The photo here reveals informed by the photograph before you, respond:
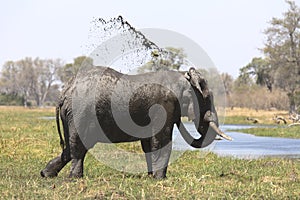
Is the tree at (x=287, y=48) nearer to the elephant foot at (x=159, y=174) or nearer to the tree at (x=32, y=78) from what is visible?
the elephant foot at (x=159, y=174)

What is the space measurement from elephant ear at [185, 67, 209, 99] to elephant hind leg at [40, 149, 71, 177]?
2.30 meters

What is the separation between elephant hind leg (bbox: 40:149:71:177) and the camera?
8859 millimetres

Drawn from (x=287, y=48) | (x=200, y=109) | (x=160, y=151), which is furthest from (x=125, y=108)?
(x=287, y=48)

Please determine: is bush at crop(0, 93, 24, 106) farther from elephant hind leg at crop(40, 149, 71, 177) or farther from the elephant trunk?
the elephant trunk

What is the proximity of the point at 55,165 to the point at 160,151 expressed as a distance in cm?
172

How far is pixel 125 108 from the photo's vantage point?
28.1 ft

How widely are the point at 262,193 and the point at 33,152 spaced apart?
7.80m

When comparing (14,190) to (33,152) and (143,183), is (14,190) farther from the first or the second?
(33,152)

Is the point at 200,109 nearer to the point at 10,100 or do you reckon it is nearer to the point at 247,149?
the point at 247,149

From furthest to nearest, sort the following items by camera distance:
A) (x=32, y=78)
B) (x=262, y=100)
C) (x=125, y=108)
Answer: (x=32, y=78), (x=262, y=100), (x=125, y=108)

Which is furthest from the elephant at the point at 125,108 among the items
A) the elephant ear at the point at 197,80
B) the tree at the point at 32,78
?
the tree at the point at 32,78

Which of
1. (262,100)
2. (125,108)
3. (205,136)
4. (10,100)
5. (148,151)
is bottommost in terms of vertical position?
(148,151)

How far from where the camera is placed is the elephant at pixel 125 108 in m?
8.47

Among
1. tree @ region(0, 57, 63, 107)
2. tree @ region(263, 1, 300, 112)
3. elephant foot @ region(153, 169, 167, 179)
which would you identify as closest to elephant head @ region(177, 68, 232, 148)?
elephant foot @ region(153, 169, 167, 179)
